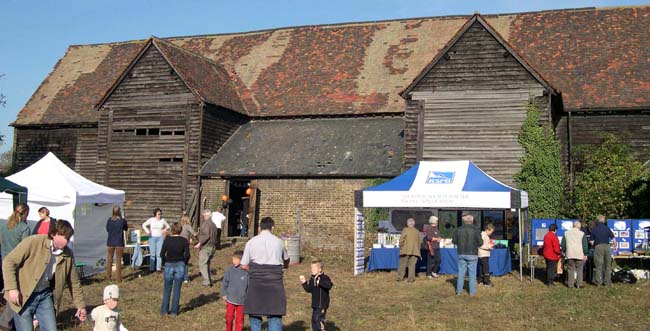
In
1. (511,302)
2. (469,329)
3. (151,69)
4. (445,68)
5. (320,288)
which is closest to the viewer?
(320,288)

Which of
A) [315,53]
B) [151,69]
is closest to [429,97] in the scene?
[315,53]

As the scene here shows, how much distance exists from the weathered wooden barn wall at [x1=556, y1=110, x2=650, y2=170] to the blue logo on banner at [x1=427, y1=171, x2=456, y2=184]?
947 cm

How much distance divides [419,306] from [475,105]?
1146 cm

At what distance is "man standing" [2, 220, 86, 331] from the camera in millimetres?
6352

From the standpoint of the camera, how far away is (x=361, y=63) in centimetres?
2953

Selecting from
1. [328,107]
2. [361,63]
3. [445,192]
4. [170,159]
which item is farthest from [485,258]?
[361,63]

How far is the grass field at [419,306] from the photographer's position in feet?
34.6

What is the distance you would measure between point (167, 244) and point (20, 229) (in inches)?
99.6

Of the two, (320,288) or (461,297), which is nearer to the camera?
(320,288)

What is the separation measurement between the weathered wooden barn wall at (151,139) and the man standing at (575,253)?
15.5 meters

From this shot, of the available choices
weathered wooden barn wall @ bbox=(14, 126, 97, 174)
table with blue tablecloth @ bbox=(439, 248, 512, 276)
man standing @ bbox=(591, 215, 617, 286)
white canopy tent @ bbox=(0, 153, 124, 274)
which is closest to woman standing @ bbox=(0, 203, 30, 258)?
white canopy tent @ bbox=(0, 153, 124, 274)

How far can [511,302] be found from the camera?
12.6 m

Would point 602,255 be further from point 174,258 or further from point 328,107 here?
point 328,107

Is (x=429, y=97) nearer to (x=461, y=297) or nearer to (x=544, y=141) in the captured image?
(x=544, y=141)
